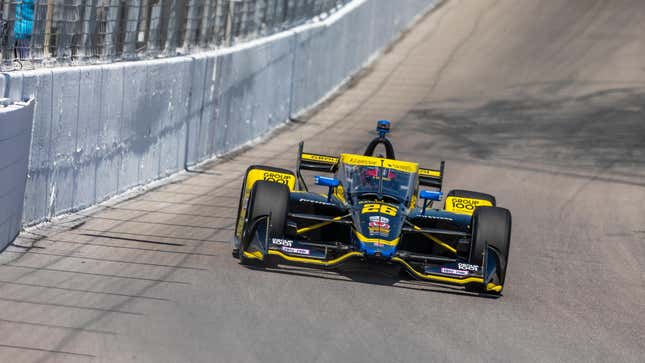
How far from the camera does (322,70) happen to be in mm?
26641

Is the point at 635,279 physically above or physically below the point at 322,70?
below

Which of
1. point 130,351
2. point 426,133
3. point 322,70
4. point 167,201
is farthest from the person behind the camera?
point 322,70

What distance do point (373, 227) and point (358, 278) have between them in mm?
512

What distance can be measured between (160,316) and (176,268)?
6.12ft

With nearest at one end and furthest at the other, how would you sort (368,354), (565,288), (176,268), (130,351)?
(130,351) < (368,354) < (176,268) < (565,288)

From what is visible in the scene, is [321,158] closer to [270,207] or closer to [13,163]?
[270,207]

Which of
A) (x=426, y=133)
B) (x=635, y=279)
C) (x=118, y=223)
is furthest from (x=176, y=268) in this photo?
(x=426, y=133)

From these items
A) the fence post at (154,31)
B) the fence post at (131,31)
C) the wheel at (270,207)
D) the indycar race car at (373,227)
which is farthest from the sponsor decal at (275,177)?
the fence post at (154,31)

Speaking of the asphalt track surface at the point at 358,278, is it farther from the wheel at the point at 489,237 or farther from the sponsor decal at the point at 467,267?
the wheel at the point at 489,237

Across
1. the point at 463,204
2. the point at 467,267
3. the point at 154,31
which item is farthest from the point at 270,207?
the point at 154,31

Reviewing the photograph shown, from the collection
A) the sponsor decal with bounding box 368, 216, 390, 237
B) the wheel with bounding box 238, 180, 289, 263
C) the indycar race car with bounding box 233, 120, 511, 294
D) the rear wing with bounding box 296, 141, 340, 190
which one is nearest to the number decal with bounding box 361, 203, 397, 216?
the indycar race car with bounding box 233, 120, 511, 294

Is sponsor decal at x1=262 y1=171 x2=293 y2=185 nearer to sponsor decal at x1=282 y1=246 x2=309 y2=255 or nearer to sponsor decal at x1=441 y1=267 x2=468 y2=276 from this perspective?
sponsor decal at x1=282 y1=246 x2=309 y2=255

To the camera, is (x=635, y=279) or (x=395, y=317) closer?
(x=395, y=317)

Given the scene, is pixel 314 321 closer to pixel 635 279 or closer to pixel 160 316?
pixel 160 316
